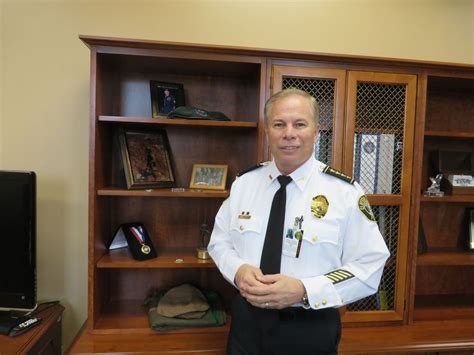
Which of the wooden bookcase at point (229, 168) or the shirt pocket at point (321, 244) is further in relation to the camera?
the wooden bookcase at point (229, 168)

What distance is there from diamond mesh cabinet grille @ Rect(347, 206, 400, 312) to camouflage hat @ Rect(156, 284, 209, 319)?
2.48 ft

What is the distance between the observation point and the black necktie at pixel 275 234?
116cm

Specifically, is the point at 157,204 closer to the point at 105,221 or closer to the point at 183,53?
the point at 105,221

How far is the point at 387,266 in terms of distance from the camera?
5.47ft

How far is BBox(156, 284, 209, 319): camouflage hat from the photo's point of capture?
1.59 m

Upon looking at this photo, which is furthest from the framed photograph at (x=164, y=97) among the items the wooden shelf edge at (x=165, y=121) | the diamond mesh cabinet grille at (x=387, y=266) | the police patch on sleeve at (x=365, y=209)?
the diamond mesh cabinet grille at (x=387, y=266)

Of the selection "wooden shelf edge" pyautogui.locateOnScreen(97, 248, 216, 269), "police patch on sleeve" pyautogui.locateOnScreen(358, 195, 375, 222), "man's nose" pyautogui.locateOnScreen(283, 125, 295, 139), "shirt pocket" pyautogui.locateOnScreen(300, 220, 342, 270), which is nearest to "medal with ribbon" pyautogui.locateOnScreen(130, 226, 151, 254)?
"wooden shelf edge" pyautogui.locateOnScreen(97, 248, 216, 269)

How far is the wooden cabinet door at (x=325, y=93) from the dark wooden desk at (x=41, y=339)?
4.97 ft

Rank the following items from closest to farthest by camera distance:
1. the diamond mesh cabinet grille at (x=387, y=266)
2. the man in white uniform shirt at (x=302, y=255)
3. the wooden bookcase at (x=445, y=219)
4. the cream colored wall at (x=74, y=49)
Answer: the man in white uniform shirt at (x=302, y=255) < the diamond mesh cabinet grille at (x=387, y=266) < the cream colored wall at (x=74, y=49) < the wooden bookcase at (x=445, y=219)

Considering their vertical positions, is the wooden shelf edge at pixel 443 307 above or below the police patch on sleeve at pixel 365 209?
below

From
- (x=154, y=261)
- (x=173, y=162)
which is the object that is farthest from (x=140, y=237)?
(x=173, y=162)

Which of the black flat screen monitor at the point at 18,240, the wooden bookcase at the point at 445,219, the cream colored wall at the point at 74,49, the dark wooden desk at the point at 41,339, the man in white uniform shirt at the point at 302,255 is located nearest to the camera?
the man in white uniform shirt at the point at 302,255

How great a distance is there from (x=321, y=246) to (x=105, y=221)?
1.09 meters

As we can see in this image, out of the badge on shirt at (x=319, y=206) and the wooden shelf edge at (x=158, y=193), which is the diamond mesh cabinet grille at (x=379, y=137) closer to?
the badge on shirt at (x=319, y=206)
